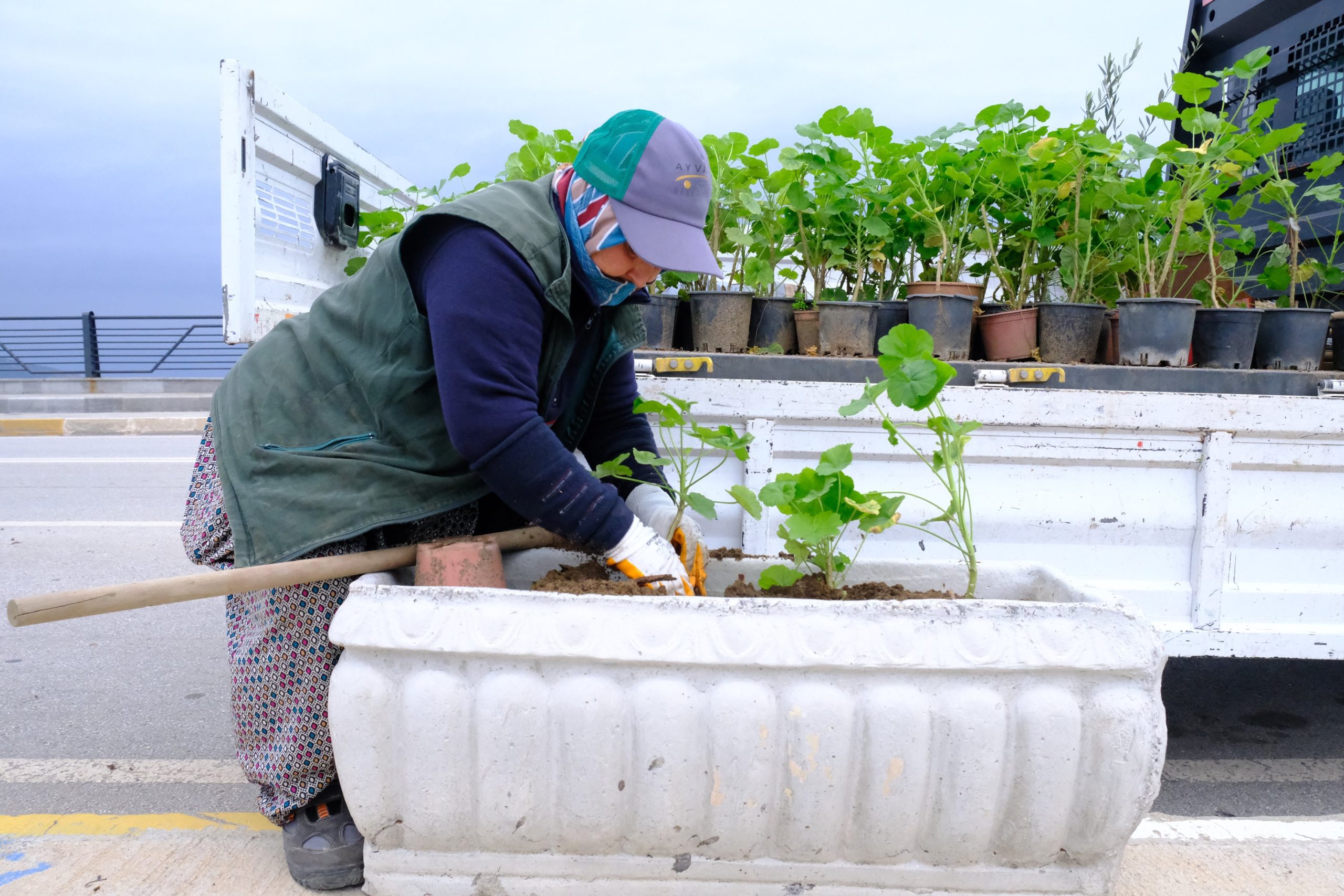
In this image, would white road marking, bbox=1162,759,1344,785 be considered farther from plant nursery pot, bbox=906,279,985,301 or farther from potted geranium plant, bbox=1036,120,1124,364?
plant nursery pot, bbox=906,279,985,301

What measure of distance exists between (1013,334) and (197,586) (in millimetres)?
2259

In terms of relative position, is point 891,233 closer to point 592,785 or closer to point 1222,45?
point 1222,45

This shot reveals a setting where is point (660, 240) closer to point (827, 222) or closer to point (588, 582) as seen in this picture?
point (588, 582)

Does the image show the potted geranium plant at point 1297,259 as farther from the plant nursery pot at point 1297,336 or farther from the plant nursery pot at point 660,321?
the plant nursery pot at point 660,321

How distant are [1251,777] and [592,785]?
188 centimetres

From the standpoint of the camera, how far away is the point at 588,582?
1.60 metres

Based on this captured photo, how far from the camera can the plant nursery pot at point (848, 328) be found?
2730 mm

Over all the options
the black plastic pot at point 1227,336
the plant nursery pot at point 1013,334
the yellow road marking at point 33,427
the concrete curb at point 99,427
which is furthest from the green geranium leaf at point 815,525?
the yellow road marking at point 33,427

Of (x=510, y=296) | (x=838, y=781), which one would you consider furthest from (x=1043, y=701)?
(x=510, y=296)

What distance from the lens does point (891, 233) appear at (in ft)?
10.2

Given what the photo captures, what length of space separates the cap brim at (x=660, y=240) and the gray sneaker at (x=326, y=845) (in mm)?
1068

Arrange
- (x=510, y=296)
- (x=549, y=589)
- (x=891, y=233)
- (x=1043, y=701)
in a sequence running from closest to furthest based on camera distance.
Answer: (x=1043, y=701) < (x=510, y=296) < (x=549, y=589) < (x=891, y=233)

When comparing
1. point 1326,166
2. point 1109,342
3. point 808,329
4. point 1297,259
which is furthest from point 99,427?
point 1326,166

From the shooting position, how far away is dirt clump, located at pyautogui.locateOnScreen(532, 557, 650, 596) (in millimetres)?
1554
